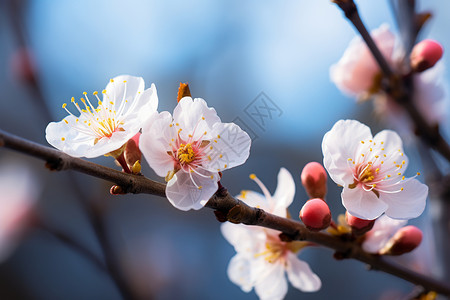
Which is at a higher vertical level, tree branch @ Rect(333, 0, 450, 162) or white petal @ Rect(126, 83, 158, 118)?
tree branch @ Rect(333, 0, 450, 162)

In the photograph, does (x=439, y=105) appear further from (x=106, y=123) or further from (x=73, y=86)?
(x=73, y=86)

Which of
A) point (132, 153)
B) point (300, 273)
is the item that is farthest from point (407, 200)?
point (132, 153)

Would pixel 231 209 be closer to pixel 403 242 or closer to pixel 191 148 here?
pixel 191 148

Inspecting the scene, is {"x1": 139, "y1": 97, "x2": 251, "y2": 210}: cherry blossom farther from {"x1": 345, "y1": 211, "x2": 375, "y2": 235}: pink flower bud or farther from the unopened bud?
{"x1": 345, "y1": 211, "x2": 375, "y2": 235}: pink flower bud

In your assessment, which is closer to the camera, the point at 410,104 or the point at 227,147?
the point at 227,147

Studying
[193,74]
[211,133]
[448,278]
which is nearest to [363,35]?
[211,133]

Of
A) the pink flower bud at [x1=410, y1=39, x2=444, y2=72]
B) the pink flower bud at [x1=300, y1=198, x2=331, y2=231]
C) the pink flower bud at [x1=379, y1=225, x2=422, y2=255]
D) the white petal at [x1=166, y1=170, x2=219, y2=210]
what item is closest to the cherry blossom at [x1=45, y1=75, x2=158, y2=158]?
the white petal at [x1=166, y1=170, x2=219, y2=210]
